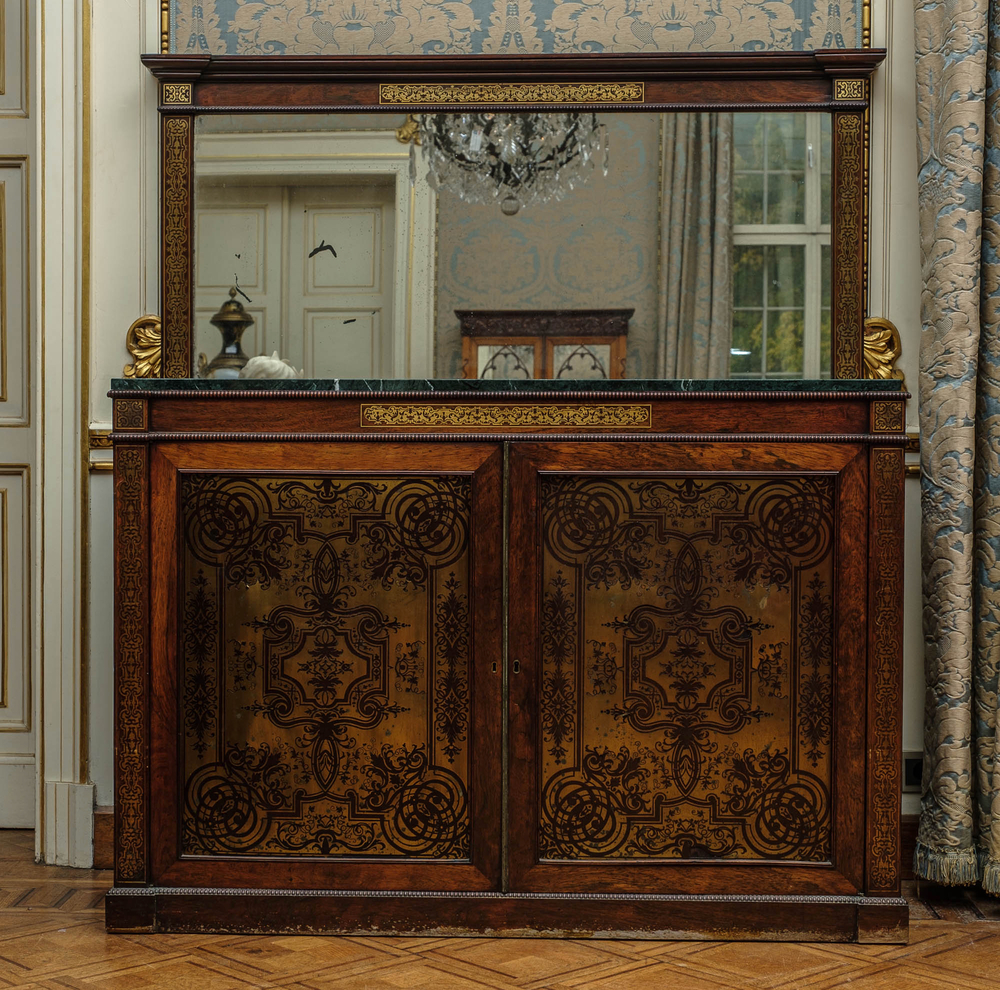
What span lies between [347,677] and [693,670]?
2.48 feet

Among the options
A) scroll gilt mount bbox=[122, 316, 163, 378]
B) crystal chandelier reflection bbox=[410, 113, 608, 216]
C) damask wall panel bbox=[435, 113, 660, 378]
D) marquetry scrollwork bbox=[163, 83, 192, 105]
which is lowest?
scroll gilt mount bbox=[122, 316, 163, 378]

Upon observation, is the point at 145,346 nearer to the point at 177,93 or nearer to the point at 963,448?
the point at 177,93

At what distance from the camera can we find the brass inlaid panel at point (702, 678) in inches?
92.5

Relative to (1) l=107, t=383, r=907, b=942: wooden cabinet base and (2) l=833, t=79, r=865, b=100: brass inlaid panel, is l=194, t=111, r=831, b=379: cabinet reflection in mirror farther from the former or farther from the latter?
(1) l=107, t=383, r=907, b=942: wooden cabinet base

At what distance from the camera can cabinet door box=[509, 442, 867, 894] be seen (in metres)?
2.34

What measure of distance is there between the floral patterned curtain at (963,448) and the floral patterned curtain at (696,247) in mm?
506

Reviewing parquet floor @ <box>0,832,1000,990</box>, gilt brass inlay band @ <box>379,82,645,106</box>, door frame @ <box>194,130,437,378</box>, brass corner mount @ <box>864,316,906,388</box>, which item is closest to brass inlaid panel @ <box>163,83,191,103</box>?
door frame @ <box>194,130,437,378</box>

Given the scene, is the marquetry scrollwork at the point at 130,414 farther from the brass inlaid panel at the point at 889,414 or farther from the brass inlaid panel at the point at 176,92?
the brass inlaid panel at the point at 889,414

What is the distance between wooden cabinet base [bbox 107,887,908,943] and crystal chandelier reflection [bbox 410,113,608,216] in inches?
66.3

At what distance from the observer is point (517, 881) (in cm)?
238

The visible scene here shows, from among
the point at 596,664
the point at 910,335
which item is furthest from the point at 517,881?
the point at 910,335

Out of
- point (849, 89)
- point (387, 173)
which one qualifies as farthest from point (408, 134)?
point (849, 89)

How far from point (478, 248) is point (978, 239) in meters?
1.23

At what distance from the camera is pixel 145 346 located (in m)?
2.89
